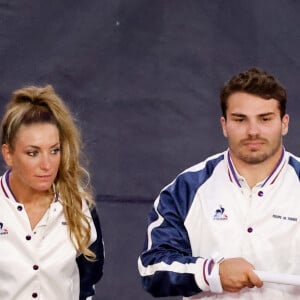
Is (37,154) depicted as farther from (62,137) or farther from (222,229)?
(222,229)

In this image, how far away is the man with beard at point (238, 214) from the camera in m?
2.77

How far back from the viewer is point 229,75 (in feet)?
12.2

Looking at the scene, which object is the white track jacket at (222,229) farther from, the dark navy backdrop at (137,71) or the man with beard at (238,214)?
the dark navy backdrop at (137,71)

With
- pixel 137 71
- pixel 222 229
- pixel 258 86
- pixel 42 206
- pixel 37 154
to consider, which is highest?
pixel 137 71

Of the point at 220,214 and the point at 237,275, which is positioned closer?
the point at 237,275

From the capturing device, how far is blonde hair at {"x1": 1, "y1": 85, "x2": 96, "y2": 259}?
2.83 metres

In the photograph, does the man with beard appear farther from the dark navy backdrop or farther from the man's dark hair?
the dark navy backdrop

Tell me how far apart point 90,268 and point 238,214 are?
478 millimetres

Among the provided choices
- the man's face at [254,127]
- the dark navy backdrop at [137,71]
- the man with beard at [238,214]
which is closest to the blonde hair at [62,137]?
the man with beard at [238,214]

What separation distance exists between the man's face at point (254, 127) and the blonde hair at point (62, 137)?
1.52 feet

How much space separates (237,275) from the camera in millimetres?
2672

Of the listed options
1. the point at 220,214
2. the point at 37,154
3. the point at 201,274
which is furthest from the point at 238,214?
the point at 37,154

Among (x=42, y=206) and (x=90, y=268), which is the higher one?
(x=42, y=206)

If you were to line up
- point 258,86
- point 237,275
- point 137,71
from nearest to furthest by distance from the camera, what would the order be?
point 237,275 < point 258,86 < point 137,71
